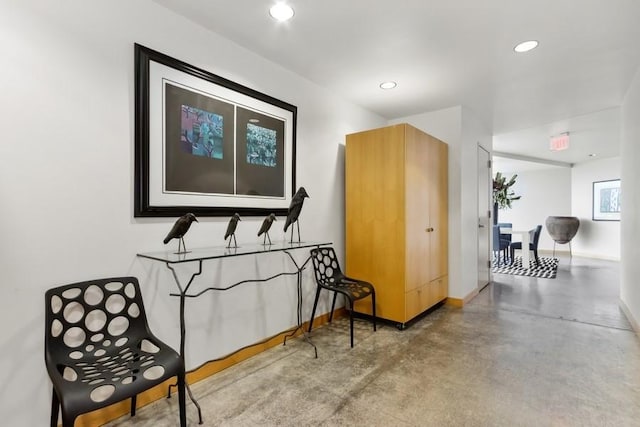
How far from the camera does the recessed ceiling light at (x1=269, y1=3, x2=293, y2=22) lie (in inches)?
78.9

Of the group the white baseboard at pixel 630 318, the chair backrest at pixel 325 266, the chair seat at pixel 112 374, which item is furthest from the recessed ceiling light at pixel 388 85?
the white baseboard at pixel 630 318

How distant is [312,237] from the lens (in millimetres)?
3203

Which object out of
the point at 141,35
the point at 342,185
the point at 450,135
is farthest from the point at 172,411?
the point at 450,135

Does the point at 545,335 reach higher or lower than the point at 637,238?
lower

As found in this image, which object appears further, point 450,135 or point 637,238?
point 450,135

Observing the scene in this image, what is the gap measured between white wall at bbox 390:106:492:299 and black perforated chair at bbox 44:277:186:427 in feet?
11.0

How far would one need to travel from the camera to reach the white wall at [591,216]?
7.43 metres

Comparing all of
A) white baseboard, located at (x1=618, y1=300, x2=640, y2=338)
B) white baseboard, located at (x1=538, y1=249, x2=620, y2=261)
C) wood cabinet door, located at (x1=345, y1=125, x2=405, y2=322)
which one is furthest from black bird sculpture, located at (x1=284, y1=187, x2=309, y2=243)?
white baseboard, located at (x1=538, y1=249, x2=620, y2=261)

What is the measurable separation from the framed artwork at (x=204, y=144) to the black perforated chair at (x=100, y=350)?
19.8 inches

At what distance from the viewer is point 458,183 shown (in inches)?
153

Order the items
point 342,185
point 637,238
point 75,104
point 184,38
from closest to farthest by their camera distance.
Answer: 1. point 75,104
2. point 184,38
3. point 637,238
4. point 342,185

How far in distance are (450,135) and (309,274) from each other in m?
2.46

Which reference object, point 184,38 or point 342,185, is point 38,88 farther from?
point 342,185

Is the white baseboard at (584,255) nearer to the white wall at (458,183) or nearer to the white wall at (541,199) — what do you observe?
the white wall at (541,199)
